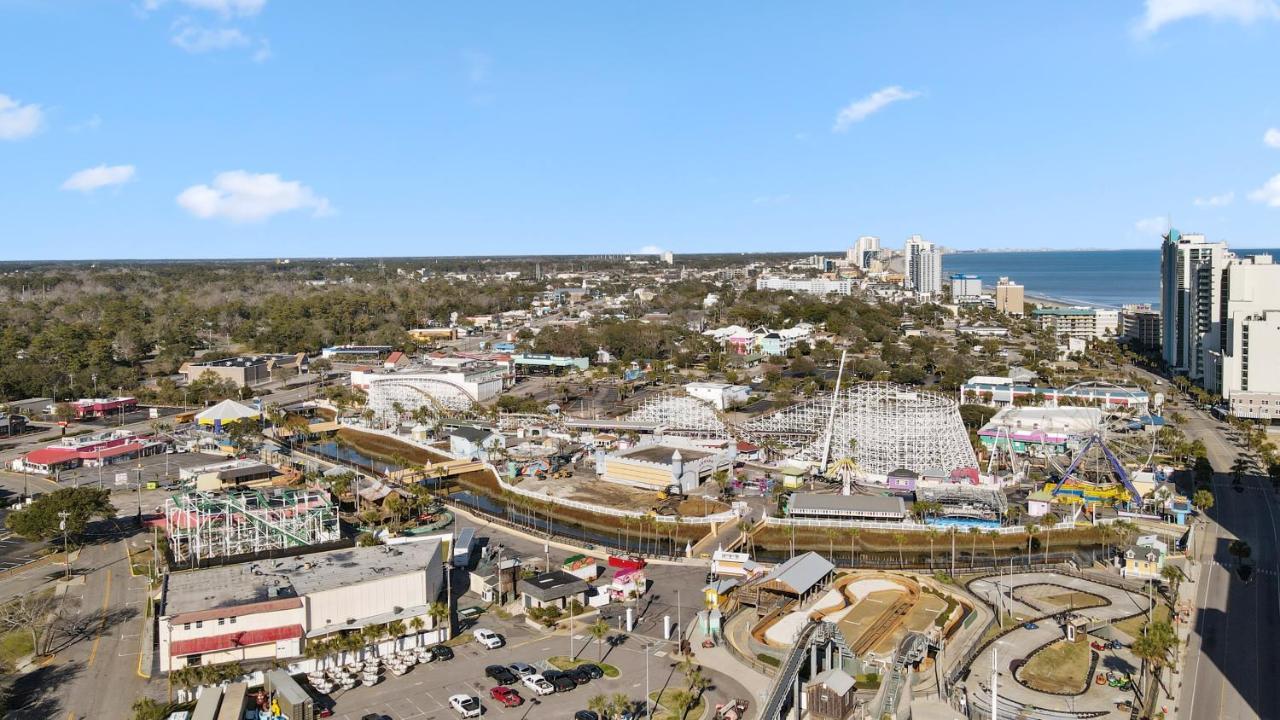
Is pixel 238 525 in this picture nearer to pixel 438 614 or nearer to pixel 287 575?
pixel 287 575

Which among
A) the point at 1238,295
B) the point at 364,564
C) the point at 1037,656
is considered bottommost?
the point at 1037,656

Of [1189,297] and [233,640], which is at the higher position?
[1189,297]

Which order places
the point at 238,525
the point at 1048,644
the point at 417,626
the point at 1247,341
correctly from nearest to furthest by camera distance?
the point at 1048,644
the point at 417,626
the point at 238,525
the point at 1247,341

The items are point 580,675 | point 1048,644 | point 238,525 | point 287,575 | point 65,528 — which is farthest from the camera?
point 65,528


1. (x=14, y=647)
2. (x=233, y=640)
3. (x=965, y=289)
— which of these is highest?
(x=965, y=289)

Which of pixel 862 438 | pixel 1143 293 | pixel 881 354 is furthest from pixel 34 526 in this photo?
pixel 1143 293

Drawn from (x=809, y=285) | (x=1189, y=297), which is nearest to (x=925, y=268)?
(x=809, y=285)

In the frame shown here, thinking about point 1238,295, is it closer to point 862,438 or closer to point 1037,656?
point 862,438

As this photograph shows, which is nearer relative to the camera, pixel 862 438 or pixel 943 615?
pixel 943 615

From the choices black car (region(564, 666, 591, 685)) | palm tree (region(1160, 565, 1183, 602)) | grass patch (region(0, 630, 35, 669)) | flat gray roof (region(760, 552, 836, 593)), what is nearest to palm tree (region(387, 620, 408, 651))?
black car (region(564, 666, 591, 685))
